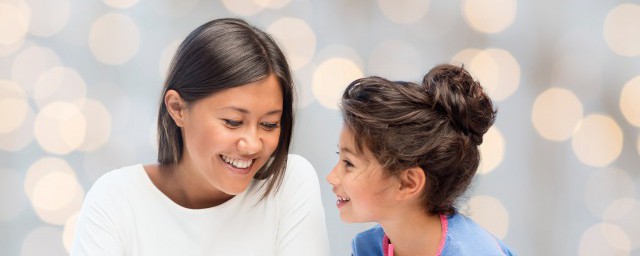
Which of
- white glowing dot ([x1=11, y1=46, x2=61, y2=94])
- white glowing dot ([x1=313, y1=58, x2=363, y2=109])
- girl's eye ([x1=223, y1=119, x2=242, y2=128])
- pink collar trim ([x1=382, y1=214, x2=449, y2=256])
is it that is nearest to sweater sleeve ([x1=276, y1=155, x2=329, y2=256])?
pink collar trim ([x1=382, y1=214, x2=449, y2=256])

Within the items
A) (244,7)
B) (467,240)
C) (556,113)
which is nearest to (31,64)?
(244,7)

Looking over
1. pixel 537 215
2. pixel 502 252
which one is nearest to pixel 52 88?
pixel 502 252

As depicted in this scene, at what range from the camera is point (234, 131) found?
48.1 inches

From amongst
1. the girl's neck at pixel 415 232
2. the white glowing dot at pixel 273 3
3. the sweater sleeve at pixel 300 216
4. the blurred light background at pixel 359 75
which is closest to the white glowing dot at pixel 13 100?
the blurred light background at pixel 359 75

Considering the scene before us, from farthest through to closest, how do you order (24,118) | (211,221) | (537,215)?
(537,215)
(24,118)
(211,221)

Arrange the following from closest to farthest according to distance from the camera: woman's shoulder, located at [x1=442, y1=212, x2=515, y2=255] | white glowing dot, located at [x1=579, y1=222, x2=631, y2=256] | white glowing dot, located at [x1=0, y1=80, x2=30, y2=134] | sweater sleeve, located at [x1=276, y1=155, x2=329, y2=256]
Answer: woman's shoulder, located at [x1=442, y1=212, x2=515, y2=255] < sweater sleeve, located at [x1=276, y1=155, x2=329, y2=256] < white glowing dot, located at [x1=0, y1=80, x2=30, y2=134] < white glowing dot, located at [x1=579, y1=222, x2=631, y2=256]

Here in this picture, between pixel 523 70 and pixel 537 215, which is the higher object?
pixel 523 70

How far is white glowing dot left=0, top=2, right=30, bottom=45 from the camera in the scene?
175 cm

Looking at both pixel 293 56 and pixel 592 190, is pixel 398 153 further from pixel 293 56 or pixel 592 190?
pixel 592 190

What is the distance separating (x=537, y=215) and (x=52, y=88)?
1.25 m

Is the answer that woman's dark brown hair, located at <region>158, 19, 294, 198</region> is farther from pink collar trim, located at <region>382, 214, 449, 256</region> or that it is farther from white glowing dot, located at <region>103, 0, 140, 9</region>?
white glowing dot, located at <region>103, 0, 140, 9</region>

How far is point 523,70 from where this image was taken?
186 centimetres

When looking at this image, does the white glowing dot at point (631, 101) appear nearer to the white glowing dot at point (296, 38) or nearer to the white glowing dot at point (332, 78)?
the white glowing dot at point (332, 78)

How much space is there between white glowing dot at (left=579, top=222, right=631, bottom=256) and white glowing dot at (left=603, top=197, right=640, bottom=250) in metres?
0.01
